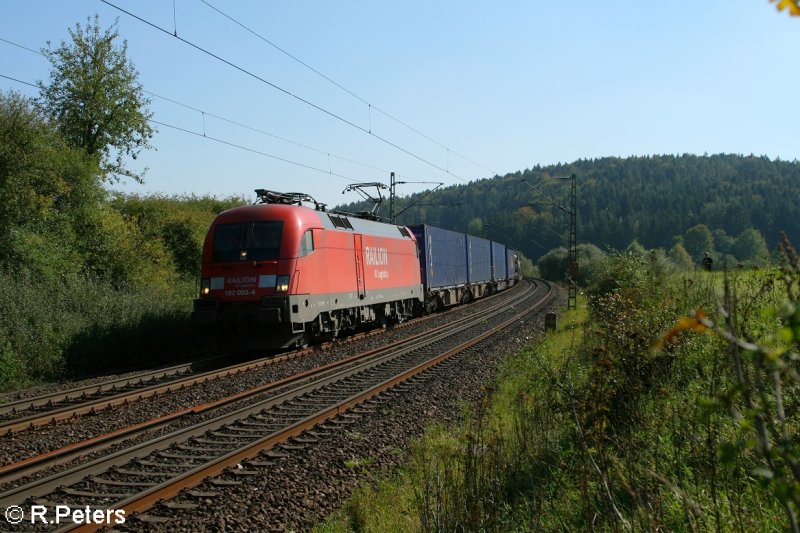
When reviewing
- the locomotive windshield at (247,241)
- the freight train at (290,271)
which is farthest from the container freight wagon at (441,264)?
the locomotive windshield at (247,241)

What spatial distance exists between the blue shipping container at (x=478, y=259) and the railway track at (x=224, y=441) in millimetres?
20640

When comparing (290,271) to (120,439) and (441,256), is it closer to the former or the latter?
(120,439)

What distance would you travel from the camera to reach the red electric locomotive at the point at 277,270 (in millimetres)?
14711

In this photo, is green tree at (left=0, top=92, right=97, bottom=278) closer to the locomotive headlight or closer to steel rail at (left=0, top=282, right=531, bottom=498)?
the locomotive headlight

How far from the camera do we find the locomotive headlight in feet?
48.1

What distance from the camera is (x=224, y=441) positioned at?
26.0ft

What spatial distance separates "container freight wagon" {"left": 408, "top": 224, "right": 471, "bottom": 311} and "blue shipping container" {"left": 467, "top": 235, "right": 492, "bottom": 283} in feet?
3.05

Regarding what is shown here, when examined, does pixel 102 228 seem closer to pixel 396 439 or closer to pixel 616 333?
pixel 396 439

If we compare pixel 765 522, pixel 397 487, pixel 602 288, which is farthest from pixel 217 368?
pixel 602 288

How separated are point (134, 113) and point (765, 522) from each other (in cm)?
2837

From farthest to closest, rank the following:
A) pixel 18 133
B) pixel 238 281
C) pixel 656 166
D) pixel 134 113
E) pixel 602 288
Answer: pixel 656 166 < pixel 134 113 < pixel 602 288 < pixel 18 133 < pixel 238 281

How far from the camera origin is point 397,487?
21.4 feet

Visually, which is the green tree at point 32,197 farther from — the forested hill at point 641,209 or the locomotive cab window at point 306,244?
the forested hill at point 641,209

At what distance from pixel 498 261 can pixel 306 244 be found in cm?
3131
